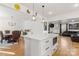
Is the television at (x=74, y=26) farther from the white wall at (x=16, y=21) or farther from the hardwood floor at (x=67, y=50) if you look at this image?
the hardwood floor at (x=67, y=50)

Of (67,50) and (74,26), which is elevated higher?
(74,26)

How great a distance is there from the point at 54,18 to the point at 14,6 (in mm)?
5989

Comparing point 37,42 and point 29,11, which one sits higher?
point 29,11

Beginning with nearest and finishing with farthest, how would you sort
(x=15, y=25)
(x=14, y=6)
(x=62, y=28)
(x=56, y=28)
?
(x=14, y=6), (x=15, y=25), (x=62, y=28), (x=56, y=28)

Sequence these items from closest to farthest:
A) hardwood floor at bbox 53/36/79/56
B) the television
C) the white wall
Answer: the white wall → hardwood floor at bbox 53/36/79/56 → the television

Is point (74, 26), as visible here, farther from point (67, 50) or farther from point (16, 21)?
point (67, 50)

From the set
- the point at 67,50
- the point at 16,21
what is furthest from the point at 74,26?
the point at 67,50

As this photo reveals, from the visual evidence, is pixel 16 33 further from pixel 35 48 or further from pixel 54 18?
pixel 54 18

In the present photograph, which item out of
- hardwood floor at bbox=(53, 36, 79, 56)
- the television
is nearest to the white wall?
hardwood floor at bbox=(53, 36, 79, 56)

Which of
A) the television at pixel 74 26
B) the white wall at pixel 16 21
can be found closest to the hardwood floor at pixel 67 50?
the white wall at pixel 16 21

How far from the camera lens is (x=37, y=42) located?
268cm

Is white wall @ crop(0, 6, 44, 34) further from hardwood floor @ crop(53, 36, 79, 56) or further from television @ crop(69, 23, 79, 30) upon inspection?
television @ crop(69, 23, 79, 30)

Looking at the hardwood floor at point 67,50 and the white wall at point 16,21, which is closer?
the white wall at point 16,21

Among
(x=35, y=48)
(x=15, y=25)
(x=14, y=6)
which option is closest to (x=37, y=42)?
(x=35, y=48)
